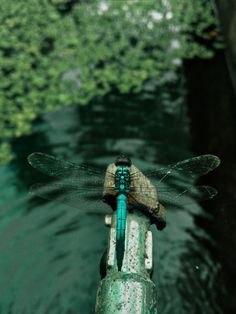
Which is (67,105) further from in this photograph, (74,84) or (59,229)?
(59,229)

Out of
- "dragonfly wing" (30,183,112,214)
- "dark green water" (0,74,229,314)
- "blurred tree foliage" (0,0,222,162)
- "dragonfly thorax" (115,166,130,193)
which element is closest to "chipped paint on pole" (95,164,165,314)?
"dragonfly thorax" (115,166,130,193)

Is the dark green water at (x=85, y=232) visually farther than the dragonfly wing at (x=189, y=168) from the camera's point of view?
Yes

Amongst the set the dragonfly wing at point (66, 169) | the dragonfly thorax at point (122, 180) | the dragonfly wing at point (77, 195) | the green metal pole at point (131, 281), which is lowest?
the green metal pole at point (131, 281)

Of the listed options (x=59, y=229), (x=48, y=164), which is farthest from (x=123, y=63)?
(x=48, y=164)

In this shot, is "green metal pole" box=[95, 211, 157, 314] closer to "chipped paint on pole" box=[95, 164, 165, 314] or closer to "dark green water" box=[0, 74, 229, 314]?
"chipped paint on pole" box=[95, 164, 165, 314]

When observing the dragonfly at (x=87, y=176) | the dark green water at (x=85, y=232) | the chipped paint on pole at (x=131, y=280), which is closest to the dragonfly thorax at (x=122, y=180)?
the chipped paint on pole at (x=131, y=280)

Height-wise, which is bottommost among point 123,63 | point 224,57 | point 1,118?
point 1,118

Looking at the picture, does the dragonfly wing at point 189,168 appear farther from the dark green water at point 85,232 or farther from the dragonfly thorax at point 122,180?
the dragonfly thorax at point 122,180
